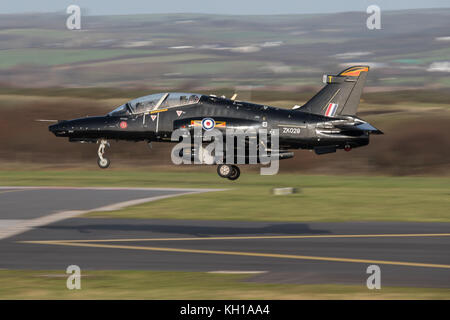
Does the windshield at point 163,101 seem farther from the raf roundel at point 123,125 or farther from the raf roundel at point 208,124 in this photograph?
the raf roundel at point 208,124

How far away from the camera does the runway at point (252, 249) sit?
1836 centimetres

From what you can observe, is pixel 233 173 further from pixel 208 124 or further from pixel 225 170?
pixel 208 124

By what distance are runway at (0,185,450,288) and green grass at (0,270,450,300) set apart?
62 centimetres

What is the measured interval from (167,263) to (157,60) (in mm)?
115438

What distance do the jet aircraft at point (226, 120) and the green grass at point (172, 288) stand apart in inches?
594

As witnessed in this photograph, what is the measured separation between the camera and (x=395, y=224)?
2634 centimetres

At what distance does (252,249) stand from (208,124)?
40.9 ft

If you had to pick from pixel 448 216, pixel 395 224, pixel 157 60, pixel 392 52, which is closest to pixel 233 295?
pixel 395 224

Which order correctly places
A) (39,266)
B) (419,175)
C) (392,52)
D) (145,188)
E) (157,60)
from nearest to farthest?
1. (39,266)
2. (145,188)
3. (419,175)
4. (157,60)
5. (392,52)

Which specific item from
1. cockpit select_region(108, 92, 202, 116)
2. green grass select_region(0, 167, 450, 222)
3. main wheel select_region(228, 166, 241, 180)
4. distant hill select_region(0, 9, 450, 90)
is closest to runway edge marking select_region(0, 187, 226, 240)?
green grass select_region(0, 167, 450, 222)

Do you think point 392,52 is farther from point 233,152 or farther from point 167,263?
point 167,263

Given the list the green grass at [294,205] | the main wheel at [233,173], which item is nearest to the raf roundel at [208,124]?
the main wheel at [233,173]

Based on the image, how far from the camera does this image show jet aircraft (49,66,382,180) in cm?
3294
